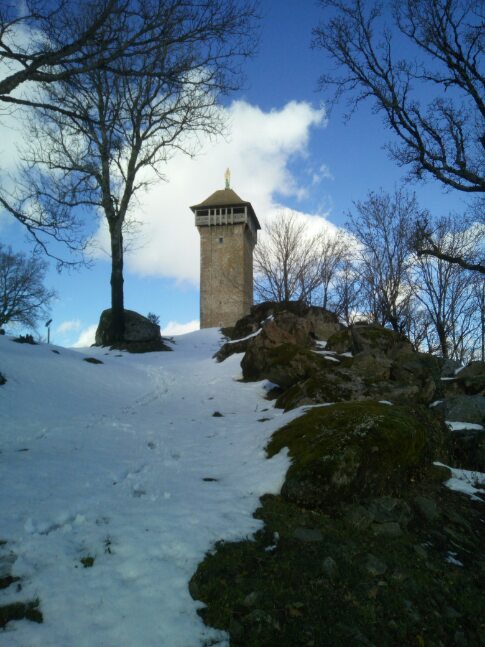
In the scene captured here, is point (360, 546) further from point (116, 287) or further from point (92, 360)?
point (116, 287)

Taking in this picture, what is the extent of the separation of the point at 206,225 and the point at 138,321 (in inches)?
1130

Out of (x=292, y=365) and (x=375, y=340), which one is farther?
(x=375, y=340)

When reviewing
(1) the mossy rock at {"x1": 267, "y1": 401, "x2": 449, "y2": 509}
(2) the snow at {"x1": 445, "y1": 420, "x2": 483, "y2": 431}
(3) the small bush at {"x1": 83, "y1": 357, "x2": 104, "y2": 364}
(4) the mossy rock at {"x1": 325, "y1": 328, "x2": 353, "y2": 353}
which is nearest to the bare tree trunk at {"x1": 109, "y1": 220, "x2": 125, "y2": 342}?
(3) the small bush at {"x1": 83, "y1": 357, "x2": 104, "y2": 364}

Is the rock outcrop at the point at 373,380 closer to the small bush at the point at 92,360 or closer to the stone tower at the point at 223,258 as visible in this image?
the small bush at the point at 92,360

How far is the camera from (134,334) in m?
17.5

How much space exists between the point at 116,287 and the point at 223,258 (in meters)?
27.1

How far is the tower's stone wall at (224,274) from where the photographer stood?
136 ft

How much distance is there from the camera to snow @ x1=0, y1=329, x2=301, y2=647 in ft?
8.10

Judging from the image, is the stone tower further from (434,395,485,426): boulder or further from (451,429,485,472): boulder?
(451,429,485,472): boulder

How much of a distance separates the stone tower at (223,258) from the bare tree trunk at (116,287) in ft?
78.7

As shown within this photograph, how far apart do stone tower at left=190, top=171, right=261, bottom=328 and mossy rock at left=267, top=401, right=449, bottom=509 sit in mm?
36048

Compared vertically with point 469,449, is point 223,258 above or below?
above

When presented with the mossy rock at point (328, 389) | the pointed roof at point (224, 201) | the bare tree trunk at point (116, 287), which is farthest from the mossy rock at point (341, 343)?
the pointed roof at point (224, 201)

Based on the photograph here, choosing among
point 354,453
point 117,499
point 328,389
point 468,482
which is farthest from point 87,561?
point 328,389
